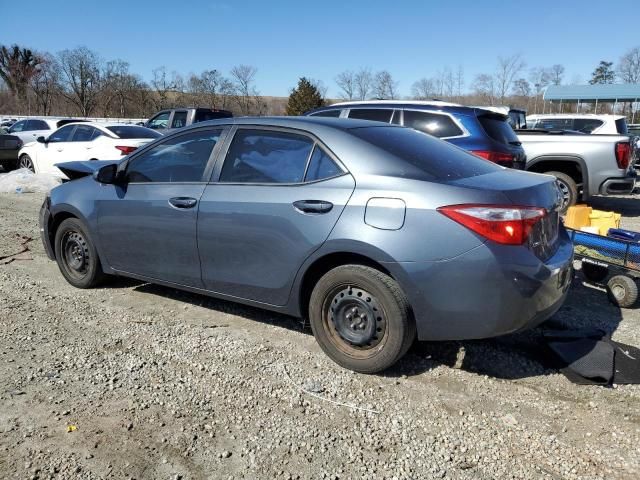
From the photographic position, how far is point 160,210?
422 centimetres

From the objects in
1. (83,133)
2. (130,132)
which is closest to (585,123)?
(130,132)

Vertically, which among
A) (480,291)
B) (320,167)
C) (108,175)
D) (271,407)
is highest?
(320,167)

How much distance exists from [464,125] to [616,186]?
3.65 metres

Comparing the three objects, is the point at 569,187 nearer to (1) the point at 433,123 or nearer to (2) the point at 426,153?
(1) the point at 433,123

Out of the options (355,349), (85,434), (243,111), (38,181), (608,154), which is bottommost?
(85,434)

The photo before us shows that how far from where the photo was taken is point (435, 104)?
7914 mm

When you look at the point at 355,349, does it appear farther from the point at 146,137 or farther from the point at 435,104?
the point at 146,137

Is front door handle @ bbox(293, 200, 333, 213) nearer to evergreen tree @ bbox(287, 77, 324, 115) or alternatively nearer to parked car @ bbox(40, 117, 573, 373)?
parked car @ bbox(40, 117, 573, 373)

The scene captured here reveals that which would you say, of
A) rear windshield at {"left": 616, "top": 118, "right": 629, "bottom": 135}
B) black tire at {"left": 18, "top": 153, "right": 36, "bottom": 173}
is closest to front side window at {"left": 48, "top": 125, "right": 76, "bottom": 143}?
black tire at {"left": 18, "top": 153, "right": 36, "bottom": 173}

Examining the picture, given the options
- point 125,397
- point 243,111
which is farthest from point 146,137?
point 243,111

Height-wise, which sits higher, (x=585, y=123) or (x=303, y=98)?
(x=303, y=98)

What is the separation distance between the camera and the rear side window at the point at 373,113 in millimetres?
8311

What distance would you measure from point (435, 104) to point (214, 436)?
635cm

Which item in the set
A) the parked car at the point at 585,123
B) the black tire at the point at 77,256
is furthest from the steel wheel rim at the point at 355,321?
the parked car at the point at 585,123
